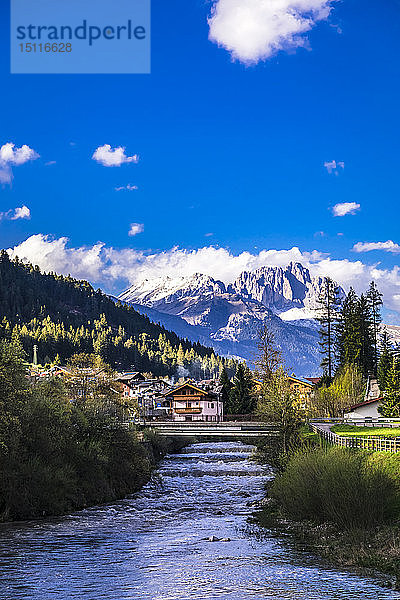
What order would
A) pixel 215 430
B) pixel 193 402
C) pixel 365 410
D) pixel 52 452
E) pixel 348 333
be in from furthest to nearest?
pixel 193 402
pixel 348 333
pixel 365 410
pixel 215 430
pixel 52 452

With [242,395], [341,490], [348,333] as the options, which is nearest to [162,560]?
[341,490]

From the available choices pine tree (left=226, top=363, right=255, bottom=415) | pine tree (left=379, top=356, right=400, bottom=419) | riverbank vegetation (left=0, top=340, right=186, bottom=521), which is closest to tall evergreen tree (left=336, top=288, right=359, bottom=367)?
pine tree (left=226, top=363, right=255, bottom=415)

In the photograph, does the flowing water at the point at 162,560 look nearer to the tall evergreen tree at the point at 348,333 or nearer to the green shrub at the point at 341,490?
the green shrub at the point at 341,490

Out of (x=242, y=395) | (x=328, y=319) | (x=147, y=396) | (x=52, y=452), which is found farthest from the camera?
(x=147, y=396)

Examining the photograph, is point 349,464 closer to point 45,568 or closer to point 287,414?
point 45,568

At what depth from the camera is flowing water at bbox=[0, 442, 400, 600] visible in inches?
820

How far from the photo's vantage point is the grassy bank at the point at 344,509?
24.2 m

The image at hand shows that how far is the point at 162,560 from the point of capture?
2586 centimetres

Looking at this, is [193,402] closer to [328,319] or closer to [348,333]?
[328,319]

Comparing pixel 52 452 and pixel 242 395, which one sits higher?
pixel 242 395

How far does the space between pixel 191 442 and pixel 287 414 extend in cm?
5991

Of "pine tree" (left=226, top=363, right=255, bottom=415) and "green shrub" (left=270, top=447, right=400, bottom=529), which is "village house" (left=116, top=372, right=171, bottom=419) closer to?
"pine tree" (left=226, top=363, right=255, bottom=415)

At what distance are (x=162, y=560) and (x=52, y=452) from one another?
16887 mm

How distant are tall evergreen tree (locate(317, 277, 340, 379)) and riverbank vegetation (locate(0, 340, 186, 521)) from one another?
7918 cm
